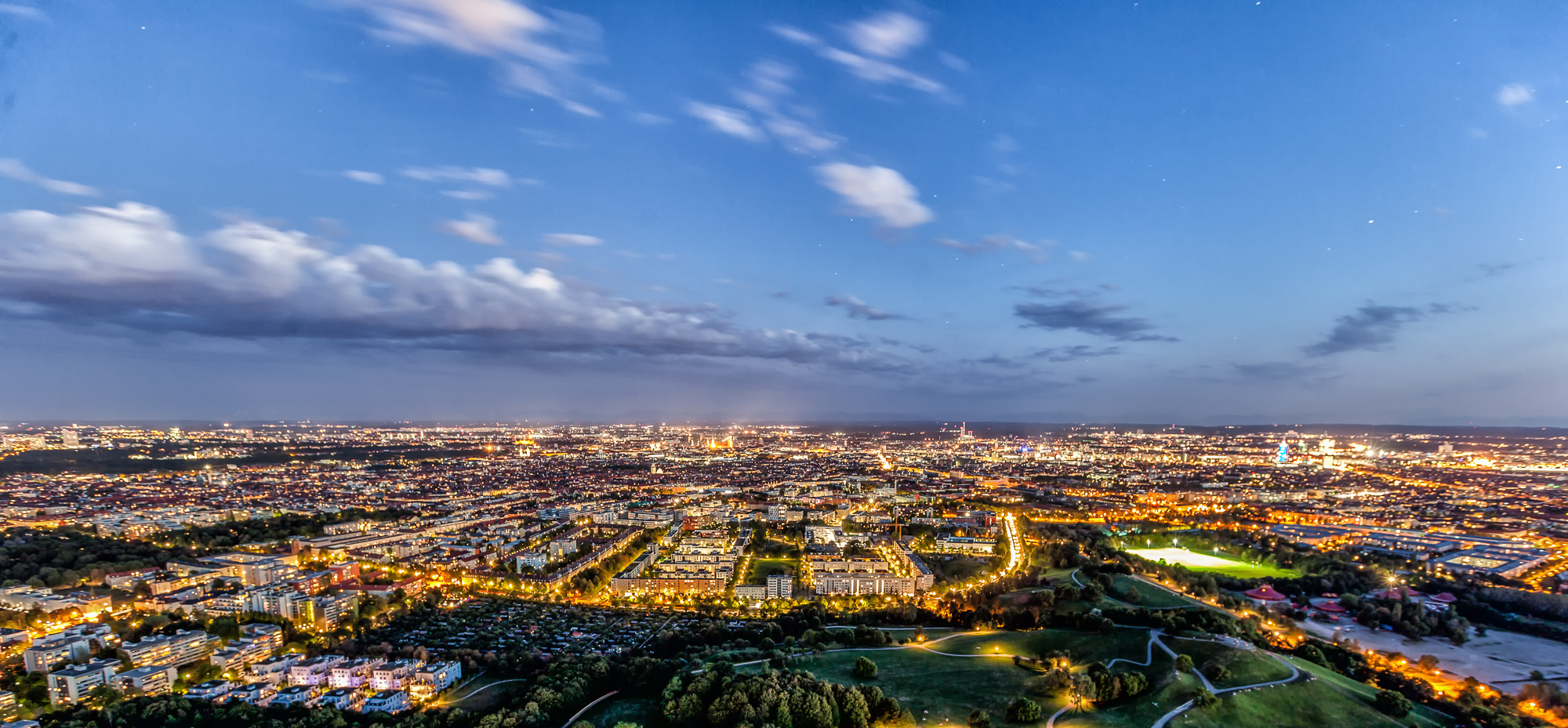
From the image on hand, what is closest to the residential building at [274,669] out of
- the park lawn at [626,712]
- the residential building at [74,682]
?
the residential building at [74,682]

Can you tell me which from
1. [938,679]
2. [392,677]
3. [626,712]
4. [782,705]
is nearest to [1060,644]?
[938,679]

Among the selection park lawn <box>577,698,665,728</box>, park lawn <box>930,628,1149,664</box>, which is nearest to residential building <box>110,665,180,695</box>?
park lawn <box>577,698,665,728</box>

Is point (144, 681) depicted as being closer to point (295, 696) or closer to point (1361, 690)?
point (295, 696)

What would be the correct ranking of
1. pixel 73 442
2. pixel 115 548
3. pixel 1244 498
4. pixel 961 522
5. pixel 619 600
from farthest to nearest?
pixel 73 442
pixel 1244 498
pixel 961 522
pixel 115 548
pixel 619 600

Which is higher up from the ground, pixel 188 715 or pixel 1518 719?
pixel 1518 719

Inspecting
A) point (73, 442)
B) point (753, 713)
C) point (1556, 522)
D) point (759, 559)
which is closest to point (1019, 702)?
point (753, 713)

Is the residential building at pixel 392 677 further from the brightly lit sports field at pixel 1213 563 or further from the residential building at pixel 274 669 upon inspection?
the brightly lit sports field at pixel 1213 563

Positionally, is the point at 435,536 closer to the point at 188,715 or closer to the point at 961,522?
the point at 188,715
